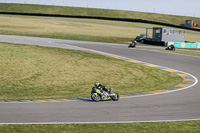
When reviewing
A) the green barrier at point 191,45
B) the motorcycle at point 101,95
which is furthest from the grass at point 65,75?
the green barrier at point 191,45

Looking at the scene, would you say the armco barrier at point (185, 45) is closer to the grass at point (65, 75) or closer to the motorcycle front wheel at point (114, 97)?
the grass at point (65, 75)

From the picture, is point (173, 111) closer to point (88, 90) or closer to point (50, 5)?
point (88, 90)

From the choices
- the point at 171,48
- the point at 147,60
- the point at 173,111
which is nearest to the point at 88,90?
the point at 173,111

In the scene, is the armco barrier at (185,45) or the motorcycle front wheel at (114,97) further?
the armco barrier at (185,45)

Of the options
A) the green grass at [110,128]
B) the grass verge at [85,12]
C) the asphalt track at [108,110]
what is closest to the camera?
the green grass at [110,128]

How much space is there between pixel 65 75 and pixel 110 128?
44.7ft

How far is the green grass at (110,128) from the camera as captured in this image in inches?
456

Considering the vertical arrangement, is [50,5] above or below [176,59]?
above

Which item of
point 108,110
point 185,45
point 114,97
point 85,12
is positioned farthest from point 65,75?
point 85,12

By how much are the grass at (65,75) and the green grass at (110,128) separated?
7.18 metres

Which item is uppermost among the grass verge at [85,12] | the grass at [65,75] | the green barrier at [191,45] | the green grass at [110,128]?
the grass verge at [85,12]

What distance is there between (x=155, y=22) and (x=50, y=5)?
39.3 meters

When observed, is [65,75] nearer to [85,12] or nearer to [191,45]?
[191,45]

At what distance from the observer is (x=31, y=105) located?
15828 mm
